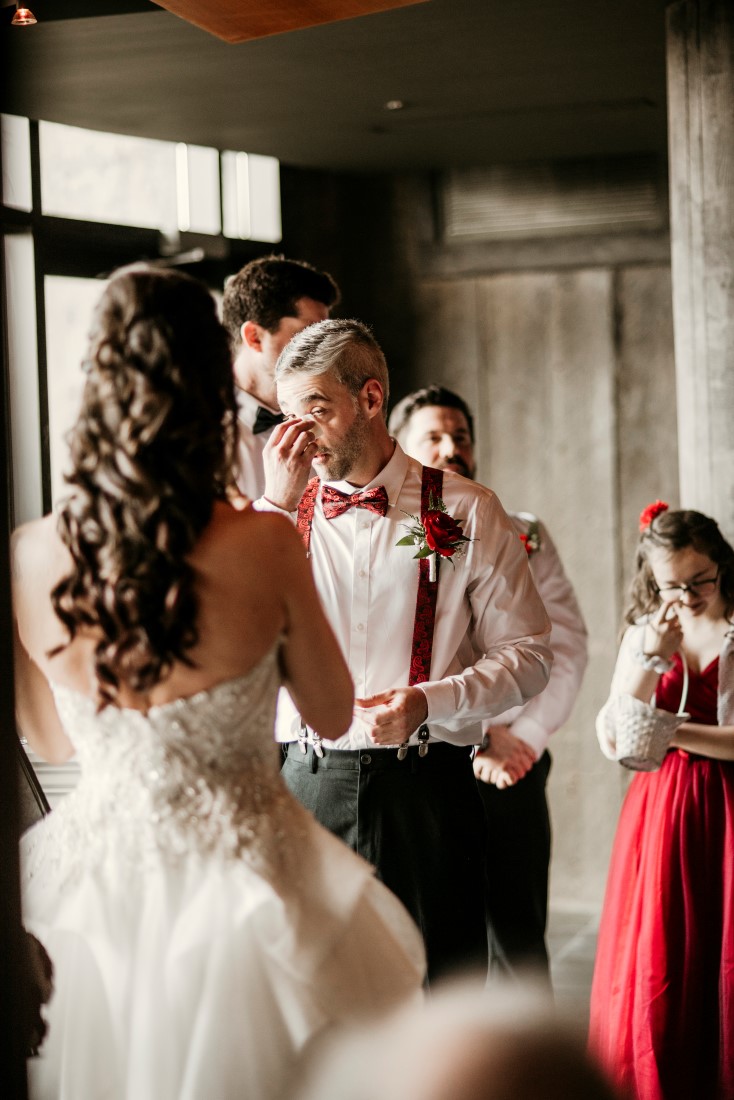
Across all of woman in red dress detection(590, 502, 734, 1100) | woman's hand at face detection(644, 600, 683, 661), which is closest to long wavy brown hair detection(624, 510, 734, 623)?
woman in red dress detection(590, 502, 734, 1100)

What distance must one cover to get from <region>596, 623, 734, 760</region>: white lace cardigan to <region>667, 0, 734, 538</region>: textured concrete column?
0.54 meters

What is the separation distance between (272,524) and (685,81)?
255 centimetres

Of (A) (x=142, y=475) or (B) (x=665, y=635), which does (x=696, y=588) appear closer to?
(B) (x=665, y=635)

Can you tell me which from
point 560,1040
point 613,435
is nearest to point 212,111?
point 613,435

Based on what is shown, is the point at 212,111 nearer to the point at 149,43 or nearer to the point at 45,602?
the point at 149,43

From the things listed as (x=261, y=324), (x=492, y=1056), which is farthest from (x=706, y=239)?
(x=492, y=1056)

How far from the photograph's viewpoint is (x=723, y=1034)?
307 cm

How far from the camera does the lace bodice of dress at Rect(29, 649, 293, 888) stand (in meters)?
1.83

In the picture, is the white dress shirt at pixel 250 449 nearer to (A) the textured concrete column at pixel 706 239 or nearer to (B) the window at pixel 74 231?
(B) the window at pixel 74 231

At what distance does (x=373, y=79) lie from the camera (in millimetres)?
4383

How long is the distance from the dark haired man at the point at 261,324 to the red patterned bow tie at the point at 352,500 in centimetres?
50

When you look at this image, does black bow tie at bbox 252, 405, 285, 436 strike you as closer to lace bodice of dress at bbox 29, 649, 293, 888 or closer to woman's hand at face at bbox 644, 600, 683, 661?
woman's hand at face at bbox 644, 600, 683, 661

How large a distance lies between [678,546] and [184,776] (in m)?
1.81

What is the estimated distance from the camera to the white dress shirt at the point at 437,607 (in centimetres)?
276
